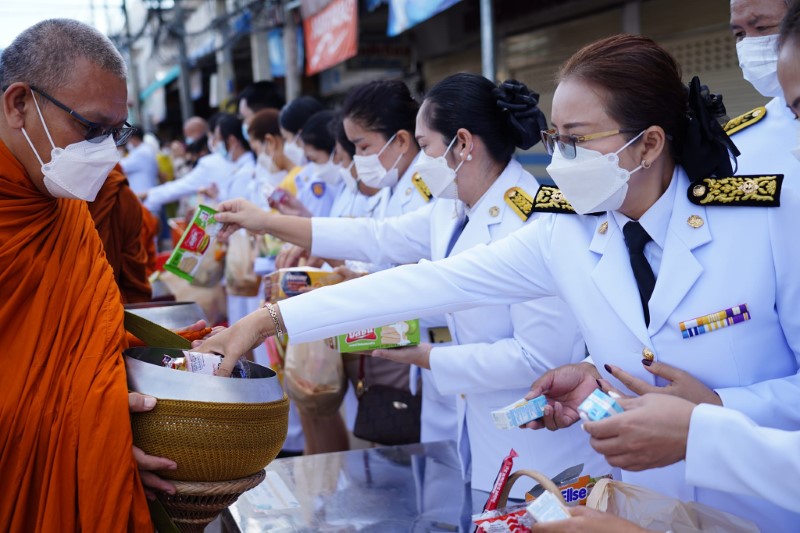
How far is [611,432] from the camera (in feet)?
4.17

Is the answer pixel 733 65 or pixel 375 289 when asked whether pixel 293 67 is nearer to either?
pixel 733 65

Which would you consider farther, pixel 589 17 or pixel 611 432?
pixel 589 17

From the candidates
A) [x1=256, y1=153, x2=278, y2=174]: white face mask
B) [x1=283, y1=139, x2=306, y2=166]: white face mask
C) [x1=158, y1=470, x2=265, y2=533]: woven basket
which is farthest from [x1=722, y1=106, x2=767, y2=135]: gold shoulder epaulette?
[x1=256, y1=153, x2=278, y2=174]: white face mask

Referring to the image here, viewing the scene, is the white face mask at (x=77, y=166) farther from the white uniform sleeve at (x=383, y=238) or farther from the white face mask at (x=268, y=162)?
the white face mask at (x=268, y=162)

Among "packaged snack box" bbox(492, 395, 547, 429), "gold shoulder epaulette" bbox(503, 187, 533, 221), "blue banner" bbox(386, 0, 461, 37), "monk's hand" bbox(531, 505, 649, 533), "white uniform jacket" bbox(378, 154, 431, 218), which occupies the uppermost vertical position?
"blue banner" bbox(386, 0, 461, 37)

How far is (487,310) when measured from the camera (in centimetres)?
228

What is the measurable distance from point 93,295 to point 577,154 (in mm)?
1227

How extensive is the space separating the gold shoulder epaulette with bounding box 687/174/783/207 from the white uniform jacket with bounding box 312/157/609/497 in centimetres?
63

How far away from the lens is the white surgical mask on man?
2.45 metres

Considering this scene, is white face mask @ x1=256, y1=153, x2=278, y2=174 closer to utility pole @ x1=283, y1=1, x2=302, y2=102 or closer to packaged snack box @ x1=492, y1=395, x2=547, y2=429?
utility pole @ x1=283, y1=1, x2=302, y2=102

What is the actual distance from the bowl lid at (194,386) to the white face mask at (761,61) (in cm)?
176

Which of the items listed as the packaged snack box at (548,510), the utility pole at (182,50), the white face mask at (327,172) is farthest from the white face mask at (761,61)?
the utility pole at (182,50)

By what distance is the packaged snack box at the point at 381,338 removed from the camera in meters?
2.19

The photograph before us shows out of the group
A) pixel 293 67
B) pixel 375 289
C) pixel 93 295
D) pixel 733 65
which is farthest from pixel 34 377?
pixel 293 67
